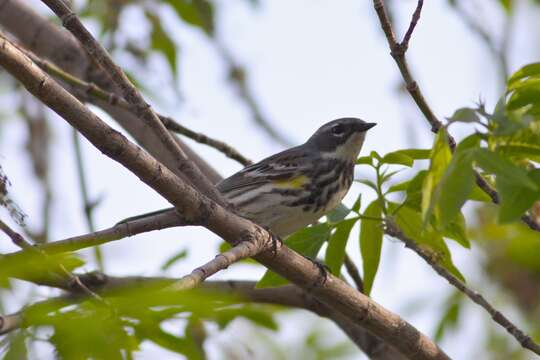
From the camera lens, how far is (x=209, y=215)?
9.62ft

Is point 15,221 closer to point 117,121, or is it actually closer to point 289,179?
point 117,121

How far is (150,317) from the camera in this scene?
1.85 meters

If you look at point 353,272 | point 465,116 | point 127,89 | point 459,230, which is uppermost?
point 127,89

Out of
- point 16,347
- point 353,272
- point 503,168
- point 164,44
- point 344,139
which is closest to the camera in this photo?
point 16,347

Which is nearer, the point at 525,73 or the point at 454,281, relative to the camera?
the point at 525,73

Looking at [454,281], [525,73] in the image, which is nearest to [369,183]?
[454,281]

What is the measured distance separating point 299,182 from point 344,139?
619mm

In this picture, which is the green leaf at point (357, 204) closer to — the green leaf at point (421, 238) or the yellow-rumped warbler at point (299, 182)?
the green leaf at point (421, 238)

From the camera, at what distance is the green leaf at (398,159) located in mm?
3070

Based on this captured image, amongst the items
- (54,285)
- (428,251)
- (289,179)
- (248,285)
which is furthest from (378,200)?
(289,179)

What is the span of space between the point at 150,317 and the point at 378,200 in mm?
1785

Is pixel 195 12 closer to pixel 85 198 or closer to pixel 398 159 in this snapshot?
pixel 85 198

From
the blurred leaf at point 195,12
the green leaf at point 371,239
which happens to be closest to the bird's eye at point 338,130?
the blurred leaf at point 195,12

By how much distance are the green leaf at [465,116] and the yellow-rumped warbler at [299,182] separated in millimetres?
2638
